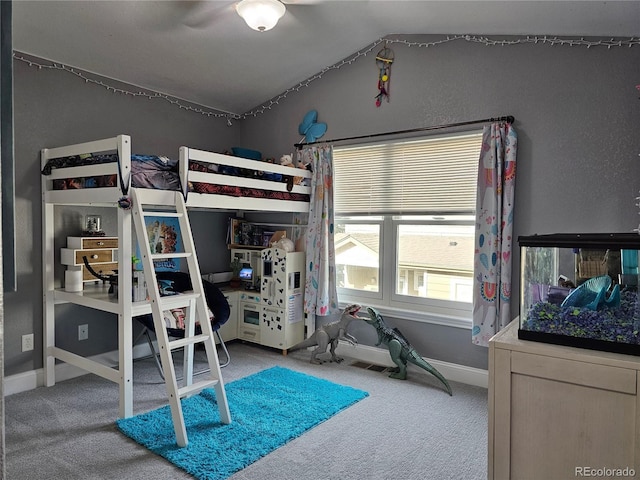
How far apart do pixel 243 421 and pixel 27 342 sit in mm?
1724

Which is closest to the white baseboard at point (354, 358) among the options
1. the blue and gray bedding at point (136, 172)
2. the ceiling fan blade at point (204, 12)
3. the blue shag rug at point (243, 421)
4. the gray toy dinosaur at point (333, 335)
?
the gray toy dinosaur at point (333, 335)

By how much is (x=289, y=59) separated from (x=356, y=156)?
99 centimetres

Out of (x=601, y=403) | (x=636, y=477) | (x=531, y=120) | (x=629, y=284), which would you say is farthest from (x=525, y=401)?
(x=531, y=120)

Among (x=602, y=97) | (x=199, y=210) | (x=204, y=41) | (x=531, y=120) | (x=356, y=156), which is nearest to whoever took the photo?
(x=602, y=97)

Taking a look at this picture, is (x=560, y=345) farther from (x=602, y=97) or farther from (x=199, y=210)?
(x=199, y=210)

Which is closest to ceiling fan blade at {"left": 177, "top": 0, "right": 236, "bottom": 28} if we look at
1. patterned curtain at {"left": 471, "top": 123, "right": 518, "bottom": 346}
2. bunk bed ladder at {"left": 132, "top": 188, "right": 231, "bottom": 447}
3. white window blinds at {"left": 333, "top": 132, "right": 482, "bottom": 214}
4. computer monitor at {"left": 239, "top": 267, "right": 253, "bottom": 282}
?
bunk bed ladder at {"left": 132, "top": 188, "right": 231, "bottom": 447}

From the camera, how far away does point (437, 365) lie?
3406 millimetres

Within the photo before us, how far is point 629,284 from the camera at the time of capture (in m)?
1.35

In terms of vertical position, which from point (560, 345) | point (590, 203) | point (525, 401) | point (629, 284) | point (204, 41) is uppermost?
point (204, 41)

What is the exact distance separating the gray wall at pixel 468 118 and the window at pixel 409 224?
0.66ft

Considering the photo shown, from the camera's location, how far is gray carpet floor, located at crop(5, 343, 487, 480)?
209 centimetres

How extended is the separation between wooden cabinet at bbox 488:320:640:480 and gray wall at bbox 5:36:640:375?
1.70 m

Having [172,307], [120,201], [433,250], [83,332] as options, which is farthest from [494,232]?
[83,332]

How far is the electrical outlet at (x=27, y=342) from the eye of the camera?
10.0 feet
